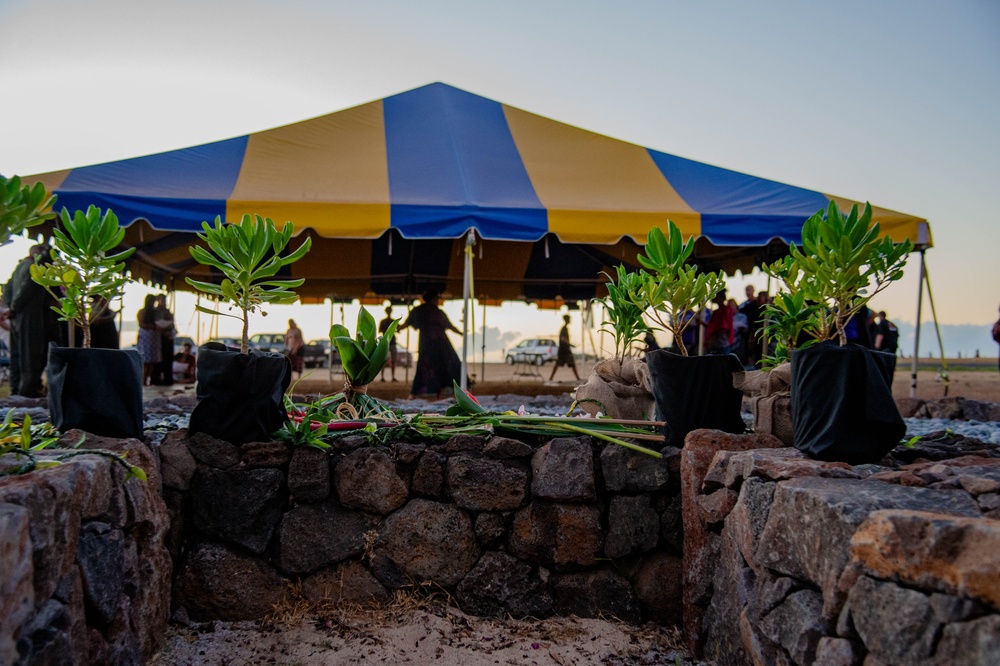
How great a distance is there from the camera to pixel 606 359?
304 cm

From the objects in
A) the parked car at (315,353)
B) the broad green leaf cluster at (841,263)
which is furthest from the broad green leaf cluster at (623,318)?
the parked car at (315,353)

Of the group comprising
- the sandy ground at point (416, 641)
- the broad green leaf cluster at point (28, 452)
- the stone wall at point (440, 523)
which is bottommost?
the sandy ground at point (416, 641)

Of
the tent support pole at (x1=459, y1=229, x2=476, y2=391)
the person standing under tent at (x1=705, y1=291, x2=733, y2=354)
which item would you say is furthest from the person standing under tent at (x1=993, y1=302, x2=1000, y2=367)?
the tent support pole at (x1=459, y1=229, x2=476, y2=391)

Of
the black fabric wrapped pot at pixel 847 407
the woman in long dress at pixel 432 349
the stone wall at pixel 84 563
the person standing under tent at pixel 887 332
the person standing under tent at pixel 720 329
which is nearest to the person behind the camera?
the stone wall at pixel 84 563

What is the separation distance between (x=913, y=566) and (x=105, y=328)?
218 inches

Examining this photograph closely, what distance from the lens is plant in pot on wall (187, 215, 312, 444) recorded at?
2283 millimetres

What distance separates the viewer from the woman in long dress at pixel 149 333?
27.2ft

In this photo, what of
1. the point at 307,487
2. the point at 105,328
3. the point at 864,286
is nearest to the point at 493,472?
the point at 307,487

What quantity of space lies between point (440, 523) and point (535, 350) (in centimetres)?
1992

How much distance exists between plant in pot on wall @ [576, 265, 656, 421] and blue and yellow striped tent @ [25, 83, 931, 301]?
88.3 inches

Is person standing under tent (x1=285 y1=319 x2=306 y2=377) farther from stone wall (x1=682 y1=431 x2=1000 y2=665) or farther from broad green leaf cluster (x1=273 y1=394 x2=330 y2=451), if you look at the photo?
stone wall (x1=682 y1=431 x2=1000 y2=665)

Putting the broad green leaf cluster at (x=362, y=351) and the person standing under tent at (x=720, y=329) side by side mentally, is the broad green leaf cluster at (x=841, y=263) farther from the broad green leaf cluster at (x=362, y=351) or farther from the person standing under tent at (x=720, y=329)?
the person standing under tent at (x=720, y=329)

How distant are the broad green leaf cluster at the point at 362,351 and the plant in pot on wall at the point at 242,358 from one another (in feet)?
1.14

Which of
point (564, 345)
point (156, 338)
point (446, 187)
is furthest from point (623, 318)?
point (564, 345)
